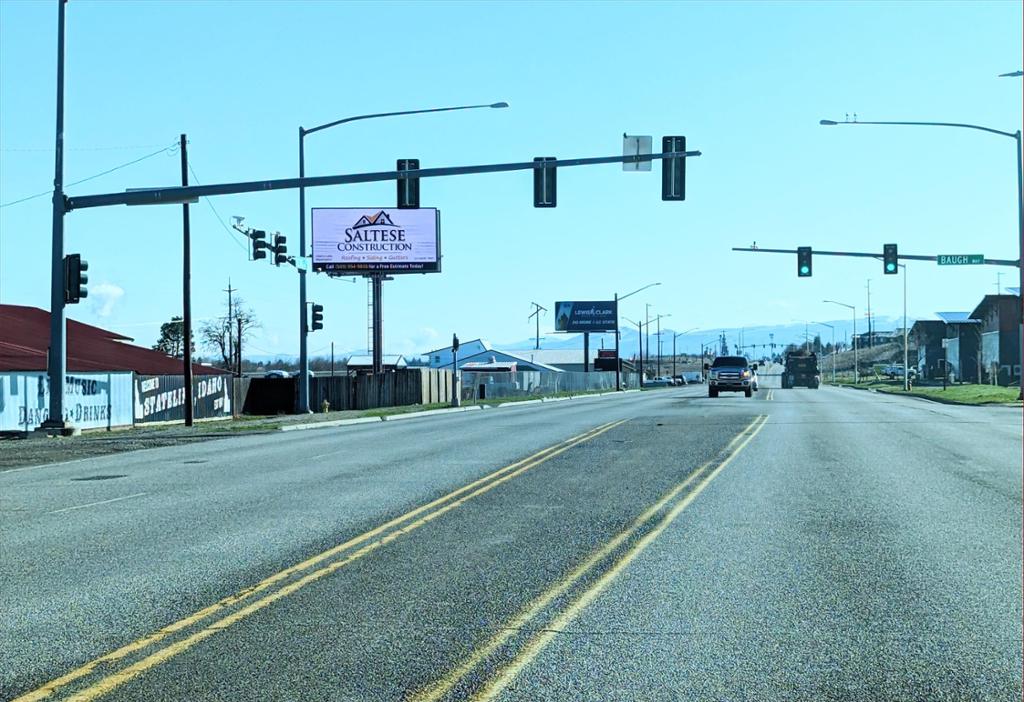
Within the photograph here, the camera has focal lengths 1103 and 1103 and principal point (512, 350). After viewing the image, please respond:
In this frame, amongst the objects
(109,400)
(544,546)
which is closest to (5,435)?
(109,400)

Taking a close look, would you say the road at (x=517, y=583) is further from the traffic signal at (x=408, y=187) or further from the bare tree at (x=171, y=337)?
the bare tree at (x=171, y=337)

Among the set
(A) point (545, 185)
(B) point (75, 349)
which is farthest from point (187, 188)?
(B) point (75, 349)

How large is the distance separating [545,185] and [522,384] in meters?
63.3

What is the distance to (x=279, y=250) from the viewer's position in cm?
3725

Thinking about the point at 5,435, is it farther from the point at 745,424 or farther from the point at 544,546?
the point at 544,546

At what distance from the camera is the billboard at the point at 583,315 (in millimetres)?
142625

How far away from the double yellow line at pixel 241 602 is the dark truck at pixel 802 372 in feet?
301

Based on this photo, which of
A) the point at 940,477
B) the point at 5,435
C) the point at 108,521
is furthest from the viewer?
the point at 5,435

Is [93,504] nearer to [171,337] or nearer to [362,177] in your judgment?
[362,177]

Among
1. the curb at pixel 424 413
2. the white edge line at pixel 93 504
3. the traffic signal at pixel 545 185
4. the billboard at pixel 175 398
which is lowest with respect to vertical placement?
the white edge line at pixel 93 504

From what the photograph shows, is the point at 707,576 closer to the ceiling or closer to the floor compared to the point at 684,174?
closer to the floor

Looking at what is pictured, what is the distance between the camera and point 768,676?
6461mm

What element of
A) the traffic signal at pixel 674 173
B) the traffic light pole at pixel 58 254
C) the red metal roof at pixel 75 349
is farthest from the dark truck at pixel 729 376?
the traffic light pole at pixel 58 254

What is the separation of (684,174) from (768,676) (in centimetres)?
1975
